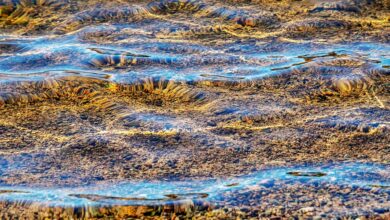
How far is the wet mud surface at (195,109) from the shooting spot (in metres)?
2.18

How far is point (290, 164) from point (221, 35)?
1456 millimetres

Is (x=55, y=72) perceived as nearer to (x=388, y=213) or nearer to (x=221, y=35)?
(x=221, y=35)

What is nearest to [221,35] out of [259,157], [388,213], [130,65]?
[130,65]

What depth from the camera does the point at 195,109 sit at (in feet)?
9.53

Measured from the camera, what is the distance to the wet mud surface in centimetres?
218

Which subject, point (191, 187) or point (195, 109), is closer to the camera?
point (191, 187)

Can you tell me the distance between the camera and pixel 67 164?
2.42 meters

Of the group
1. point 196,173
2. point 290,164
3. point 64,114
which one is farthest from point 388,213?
point 64,114

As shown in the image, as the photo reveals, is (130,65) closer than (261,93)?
No

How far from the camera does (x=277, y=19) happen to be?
3910 mm

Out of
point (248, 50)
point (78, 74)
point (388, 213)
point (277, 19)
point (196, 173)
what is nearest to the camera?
point (388, 213)

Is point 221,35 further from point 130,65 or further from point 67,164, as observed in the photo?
point 67,164

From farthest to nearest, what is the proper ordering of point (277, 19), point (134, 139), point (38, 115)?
1. point (277, 19)
2. point (38, 115)
3. point (134, 139)

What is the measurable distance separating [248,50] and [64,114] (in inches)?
40.6
